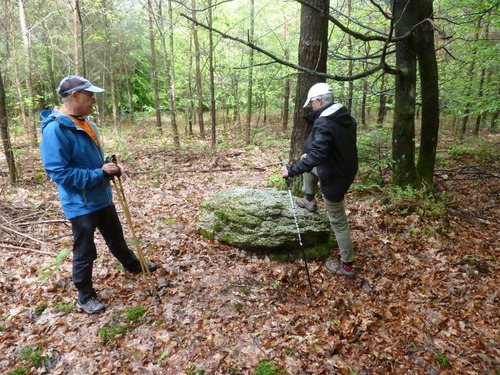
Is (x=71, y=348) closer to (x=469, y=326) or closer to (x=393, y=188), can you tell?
(x=469, y=326)

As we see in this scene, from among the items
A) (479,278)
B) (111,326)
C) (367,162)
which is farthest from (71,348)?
(367,162)

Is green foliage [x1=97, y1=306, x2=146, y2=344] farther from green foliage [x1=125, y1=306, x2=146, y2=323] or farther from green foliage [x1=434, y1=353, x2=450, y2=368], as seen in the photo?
green foliage [x1=434, y1=353, x2=450, y2=368]

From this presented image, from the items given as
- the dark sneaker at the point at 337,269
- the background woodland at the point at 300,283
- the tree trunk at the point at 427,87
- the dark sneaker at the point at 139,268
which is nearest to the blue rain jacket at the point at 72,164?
the background woodland at the point at 300,283

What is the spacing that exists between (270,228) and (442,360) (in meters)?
2.75

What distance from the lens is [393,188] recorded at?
6121 millimetres

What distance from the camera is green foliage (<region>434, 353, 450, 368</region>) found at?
A: 9.73ft

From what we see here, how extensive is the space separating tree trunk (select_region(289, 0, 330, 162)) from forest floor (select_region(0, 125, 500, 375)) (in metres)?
2.28

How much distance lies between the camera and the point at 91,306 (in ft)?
12.0

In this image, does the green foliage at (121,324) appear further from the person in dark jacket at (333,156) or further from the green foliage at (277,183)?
the green foliage at (277,183)

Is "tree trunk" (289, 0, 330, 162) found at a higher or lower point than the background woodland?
higher

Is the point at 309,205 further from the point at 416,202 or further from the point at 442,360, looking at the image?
the point at 442,360

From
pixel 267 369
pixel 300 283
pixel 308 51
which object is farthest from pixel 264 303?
pixel 308 51

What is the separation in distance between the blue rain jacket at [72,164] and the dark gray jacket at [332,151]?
2568 mm

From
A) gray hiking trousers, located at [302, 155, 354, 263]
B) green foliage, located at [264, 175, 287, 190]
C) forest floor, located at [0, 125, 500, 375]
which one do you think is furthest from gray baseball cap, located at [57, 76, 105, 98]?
green foliage, located at [264, 175, 287, 190]
